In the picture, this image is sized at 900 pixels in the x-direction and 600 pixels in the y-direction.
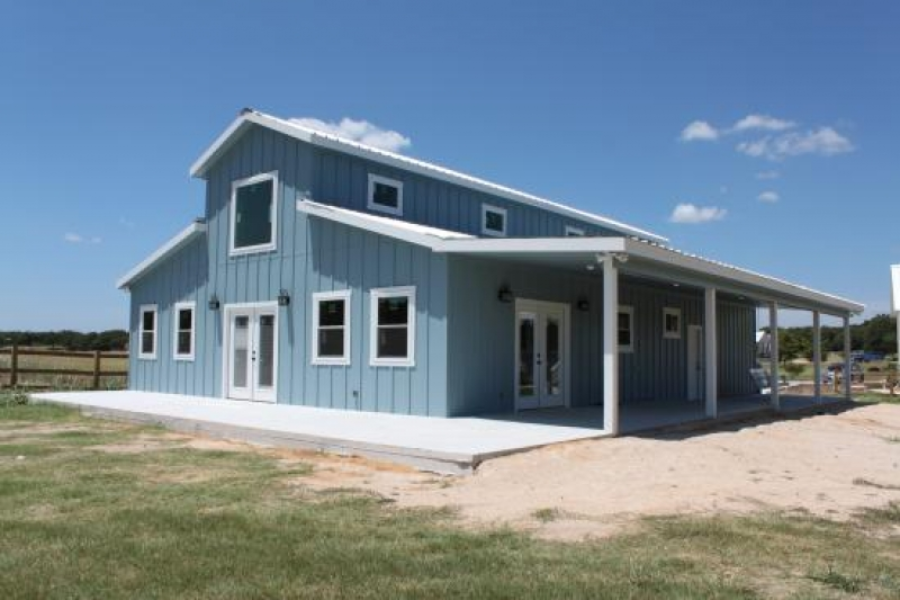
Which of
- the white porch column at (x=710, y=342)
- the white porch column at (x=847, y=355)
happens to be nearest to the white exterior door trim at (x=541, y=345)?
the white porch column at (x=710, y=342)

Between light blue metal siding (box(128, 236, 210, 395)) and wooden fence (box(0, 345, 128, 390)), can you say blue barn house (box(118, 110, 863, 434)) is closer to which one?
light blue metal siding (box(128, 236, 210, 395))

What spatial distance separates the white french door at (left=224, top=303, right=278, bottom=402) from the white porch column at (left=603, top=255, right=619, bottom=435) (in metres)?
7.22

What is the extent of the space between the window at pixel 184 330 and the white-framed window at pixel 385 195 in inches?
195

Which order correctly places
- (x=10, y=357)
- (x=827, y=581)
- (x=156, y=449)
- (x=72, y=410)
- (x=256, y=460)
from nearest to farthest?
(x=827, y=581) < (x=256, y=460) < (x=156, y=449) < (x=72, y=410) < (x=10, y=357)

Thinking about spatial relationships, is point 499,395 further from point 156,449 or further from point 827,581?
point 827,581

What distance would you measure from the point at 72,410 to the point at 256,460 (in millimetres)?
7769

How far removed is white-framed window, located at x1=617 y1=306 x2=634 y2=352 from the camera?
17062 mm

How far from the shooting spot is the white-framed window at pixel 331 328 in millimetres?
13977

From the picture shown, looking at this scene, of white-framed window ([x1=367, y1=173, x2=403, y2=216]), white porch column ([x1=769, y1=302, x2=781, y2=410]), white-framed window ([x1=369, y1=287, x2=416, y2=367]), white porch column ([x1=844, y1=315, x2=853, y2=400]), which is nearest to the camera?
white-framed window ([x1=369, y1=287, x2=416, y2=367])

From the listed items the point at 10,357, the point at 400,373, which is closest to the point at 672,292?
the point at 400,373

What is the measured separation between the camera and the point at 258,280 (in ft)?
52.6

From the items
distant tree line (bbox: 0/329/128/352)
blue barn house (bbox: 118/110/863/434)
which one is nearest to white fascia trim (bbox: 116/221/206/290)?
blue barn house (bbox: 118/110/863/434)

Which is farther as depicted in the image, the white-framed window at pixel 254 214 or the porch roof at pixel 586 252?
the white-framed window at pixel 254 214

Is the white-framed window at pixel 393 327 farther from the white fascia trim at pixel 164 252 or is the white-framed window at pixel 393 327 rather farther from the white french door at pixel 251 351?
the white fascia trim at pixel 164 252
